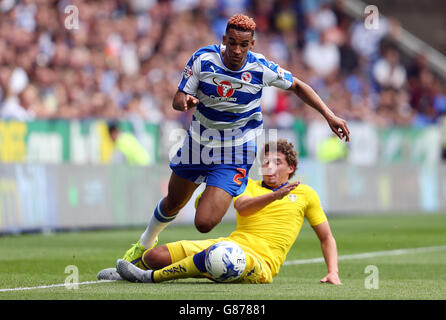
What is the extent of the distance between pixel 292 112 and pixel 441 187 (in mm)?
4299

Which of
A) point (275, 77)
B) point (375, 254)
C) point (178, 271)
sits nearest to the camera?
point (178, 271)

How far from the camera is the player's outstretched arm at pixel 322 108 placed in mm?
8102

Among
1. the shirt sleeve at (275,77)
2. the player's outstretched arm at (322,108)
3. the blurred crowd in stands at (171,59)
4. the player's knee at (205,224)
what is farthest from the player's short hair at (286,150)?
the blurred crowd in stands at (171,59)

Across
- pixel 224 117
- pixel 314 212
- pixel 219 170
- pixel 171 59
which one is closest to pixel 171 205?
pixel 219 170

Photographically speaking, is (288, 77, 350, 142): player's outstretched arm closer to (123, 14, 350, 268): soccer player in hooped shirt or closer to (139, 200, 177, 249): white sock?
(123, 14, 350, 268): soccer player in hooped shirt

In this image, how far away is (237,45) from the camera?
8.10 m

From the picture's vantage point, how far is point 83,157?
1794 centimetres

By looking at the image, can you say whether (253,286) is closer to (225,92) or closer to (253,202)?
(253,202)

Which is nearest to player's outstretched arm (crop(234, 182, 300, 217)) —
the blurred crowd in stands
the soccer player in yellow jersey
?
the soccer player in yellow jersey

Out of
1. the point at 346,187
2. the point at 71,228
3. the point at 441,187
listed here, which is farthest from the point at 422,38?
the point at 71,228

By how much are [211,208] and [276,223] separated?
2.00 ft

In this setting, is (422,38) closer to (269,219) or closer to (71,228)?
(71,228)

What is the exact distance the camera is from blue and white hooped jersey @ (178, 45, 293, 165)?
830 centimetres

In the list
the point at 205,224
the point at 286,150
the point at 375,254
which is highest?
the point at 286,150
